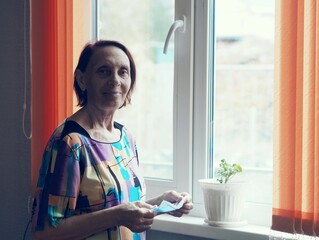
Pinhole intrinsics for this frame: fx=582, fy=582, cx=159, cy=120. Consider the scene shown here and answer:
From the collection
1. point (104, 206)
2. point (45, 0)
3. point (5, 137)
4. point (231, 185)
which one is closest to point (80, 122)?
point (104, 206)

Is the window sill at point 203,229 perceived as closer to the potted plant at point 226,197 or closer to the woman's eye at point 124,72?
the potted plant at point 226,197

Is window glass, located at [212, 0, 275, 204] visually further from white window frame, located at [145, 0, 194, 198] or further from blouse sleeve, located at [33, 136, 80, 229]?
blouse sleeve, located at [33, 136, 80, 229]

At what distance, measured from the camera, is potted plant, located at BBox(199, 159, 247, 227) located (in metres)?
2.11

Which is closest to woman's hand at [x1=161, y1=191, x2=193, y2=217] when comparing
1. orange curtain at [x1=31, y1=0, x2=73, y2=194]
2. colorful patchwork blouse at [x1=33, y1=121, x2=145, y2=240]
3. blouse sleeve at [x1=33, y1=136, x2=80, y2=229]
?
colorful patchwork blouse at [x1=33, y1=121, x2=145, y2=240]

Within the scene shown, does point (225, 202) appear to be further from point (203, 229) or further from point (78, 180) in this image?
point (78, 180)

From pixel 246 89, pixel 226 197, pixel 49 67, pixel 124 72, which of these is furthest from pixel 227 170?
pixel 49 67

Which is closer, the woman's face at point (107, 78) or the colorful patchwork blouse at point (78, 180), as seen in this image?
the colorful patchwork blouse at point (78, 180)

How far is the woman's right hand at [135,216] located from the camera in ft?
5.61

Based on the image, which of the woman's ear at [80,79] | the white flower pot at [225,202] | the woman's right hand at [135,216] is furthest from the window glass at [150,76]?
the woman's right hand at [135,216]

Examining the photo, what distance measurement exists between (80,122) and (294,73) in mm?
704

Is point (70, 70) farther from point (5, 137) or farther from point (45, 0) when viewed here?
point (5, 137)

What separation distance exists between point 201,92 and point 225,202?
1.54 ft

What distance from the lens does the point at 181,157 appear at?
2.38 meters

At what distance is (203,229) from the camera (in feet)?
7.07
